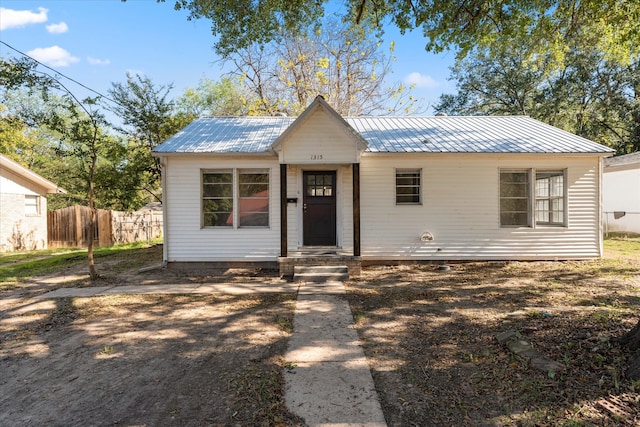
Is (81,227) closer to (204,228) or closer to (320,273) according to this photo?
(204,228)

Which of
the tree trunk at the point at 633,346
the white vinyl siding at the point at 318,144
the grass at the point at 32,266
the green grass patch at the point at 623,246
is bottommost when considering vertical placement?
the grass at the point at 32,266

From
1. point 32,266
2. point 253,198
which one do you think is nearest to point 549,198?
point 253,198

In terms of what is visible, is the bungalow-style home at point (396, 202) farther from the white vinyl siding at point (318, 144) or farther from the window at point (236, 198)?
the white vinyl siding at point (318, 144)

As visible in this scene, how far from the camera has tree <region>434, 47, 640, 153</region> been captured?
2244 centimetres

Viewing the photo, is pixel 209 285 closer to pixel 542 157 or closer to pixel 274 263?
pixel 274 263

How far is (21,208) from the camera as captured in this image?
16.3 metres

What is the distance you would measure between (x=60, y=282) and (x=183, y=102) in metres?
22.8

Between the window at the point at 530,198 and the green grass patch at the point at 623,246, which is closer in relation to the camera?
the window at the point at 530,198

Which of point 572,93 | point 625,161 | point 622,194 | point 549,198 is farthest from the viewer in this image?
point 572,93

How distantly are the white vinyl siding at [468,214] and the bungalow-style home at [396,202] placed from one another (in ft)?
0.09

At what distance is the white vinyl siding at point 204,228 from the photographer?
929cm

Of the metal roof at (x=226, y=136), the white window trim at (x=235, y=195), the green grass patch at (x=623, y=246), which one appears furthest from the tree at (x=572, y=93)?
the white window trim at (x=235, y=195)

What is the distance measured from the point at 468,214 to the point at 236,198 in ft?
21.0

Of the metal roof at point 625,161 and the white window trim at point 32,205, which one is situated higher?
the metal roof at point 625,161
